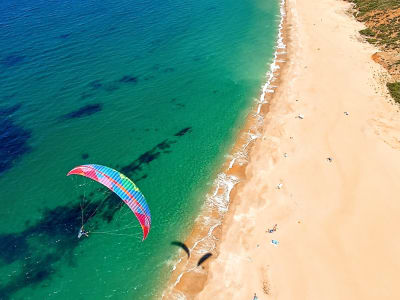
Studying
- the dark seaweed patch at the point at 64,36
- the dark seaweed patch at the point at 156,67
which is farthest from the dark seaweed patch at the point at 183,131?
the dark seaweed patch at the point at 64,36

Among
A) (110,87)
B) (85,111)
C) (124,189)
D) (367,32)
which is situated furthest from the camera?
(367,32)

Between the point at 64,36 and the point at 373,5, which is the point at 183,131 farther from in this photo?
the point at 373,5

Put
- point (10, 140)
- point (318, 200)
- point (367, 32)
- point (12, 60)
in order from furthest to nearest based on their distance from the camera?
1. point (367, 32)
2. point (12, 60)
3. point (10, 140)
4. point (318, 200)

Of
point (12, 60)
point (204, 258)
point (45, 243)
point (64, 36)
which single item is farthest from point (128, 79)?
point (204, 258)

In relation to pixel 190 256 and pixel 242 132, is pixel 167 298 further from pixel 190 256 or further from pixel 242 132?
pixel 242 132

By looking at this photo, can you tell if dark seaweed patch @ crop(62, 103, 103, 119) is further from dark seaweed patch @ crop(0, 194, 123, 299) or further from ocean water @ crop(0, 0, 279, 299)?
dark seaweed patch @ crop(0, 194, 123, 299)

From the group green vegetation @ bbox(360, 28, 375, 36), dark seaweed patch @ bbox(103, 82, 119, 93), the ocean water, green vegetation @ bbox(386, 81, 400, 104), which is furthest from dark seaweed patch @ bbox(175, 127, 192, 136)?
green vegetation @ bbox(360, 28, 375, 36)

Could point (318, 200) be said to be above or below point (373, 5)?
below

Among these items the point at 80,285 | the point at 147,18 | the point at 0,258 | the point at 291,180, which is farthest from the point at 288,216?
the point at 147,18
